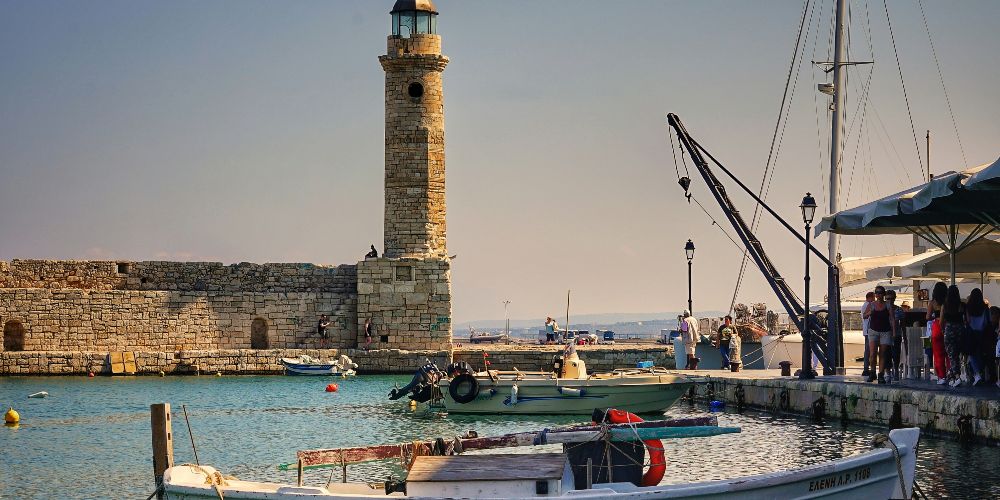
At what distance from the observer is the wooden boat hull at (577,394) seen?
76.8 feet

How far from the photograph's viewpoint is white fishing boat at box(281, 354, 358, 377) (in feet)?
120

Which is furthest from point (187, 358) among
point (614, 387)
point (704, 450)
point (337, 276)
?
point (704, 450)

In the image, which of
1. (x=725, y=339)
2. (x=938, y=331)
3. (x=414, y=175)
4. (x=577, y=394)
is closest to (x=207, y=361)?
(x=414, y=175)

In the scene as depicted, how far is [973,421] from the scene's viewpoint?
1631 centimetres

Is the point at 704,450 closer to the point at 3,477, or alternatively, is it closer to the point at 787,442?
the point at 787,442

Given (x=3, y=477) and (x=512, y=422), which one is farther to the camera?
(x=512, y=422)

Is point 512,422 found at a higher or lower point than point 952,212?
lower

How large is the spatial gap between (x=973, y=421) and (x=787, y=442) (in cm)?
320

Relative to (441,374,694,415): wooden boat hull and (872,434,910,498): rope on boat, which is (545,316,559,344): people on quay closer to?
(441,374,694,415): wooden boat hull

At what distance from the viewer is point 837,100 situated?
1125 inches

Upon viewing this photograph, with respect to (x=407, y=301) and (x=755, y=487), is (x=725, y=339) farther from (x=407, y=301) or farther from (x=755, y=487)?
(x=755, y=487)

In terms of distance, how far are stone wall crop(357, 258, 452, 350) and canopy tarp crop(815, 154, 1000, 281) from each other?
17.0 m

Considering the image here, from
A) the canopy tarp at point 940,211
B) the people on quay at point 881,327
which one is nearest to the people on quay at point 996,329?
the canopy tarp at point 940,211

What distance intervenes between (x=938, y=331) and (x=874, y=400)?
1537 mm
